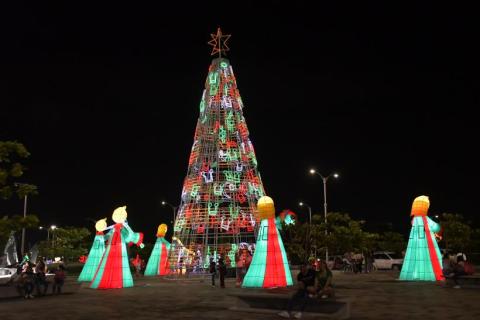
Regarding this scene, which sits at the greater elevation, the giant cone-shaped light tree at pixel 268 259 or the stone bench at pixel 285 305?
the giant cone-shaped light tree at pixel 268 259

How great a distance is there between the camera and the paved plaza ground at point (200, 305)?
45.8 feet

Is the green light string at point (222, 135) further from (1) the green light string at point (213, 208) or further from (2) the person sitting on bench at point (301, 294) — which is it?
(2) the person sitting on bench at point (301, 294)

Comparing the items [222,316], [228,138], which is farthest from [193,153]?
[222,316]

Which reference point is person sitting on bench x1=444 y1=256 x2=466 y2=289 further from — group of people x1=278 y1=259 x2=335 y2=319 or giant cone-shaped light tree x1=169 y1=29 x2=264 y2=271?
giant cone-shaped light tree x1=169 y1=29 x2=264 y2=271

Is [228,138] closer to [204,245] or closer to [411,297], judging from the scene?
[204,245]

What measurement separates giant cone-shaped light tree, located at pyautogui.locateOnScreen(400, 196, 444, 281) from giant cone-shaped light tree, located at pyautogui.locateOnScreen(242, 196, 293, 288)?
745 cm

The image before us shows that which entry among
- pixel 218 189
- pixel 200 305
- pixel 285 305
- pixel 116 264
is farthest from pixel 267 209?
pixel 285 305

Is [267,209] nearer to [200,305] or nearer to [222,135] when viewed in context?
[200,305]

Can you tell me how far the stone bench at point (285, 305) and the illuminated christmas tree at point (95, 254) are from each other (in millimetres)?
17623

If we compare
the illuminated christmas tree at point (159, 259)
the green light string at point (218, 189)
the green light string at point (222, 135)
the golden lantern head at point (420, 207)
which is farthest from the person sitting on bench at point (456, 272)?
the illuminated christmas tree at point (159, 259)

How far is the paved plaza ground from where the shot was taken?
45.8 ft

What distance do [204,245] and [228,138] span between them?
641 centimetres

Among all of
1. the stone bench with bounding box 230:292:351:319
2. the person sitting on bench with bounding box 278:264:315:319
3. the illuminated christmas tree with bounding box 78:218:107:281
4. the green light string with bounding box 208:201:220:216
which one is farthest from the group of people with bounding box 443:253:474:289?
the illuminated christmas tree with bounding box 78:218:107:281

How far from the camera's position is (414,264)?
2691 cm
